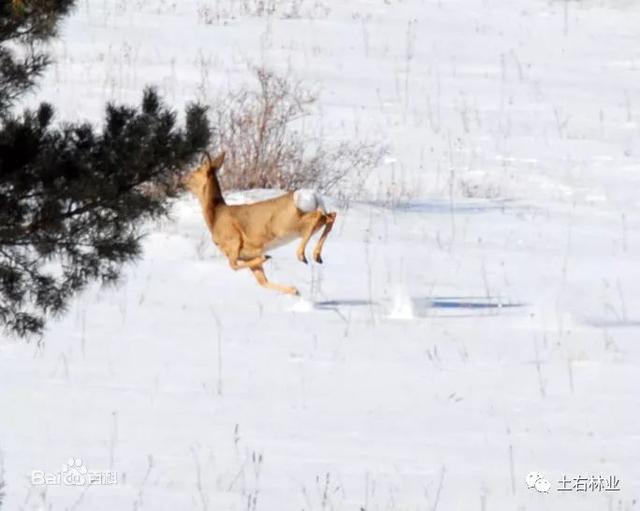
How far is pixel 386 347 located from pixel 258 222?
133cm

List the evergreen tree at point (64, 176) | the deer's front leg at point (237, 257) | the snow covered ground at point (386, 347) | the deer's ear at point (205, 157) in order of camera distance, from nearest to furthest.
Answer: the evergreen tree at point (64, 176) → the deer's ear at point (205, 157) → the snow covered ground at point (386, 347) → the deer's front leg at point (237, 257)

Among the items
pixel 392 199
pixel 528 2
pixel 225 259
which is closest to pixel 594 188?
pixel 392 199

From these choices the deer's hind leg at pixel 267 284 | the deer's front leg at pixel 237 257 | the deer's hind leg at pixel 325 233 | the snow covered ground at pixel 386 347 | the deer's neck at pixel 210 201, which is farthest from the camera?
the deer's neck at pixel 210 201

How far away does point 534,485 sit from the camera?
6086mm

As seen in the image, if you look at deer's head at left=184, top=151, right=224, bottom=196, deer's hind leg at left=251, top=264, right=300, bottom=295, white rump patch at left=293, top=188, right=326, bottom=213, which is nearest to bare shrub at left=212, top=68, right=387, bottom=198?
deer's head at left=184, top=151, right=224, bottom=196

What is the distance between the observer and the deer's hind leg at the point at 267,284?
30.2 feet

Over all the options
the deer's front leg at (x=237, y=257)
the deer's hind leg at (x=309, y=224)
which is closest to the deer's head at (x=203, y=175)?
the deer's front leg at (x=237, y=257)

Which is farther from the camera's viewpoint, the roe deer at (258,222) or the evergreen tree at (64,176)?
the roe deer at (258,222)

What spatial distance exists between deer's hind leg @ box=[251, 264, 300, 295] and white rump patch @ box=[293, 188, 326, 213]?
A: 44cm

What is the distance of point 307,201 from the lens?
359 inches

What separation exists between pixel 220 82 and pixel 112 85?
5.76 ft

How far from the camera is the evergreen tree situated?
15.5ft

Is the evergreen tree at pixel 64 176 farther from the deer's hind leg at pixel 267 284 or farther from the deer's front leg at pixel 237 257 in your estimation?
the deer's front leg at pixel 237 257

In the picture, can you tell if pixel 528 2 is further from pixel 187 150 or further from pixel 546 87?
pixel 187 150
